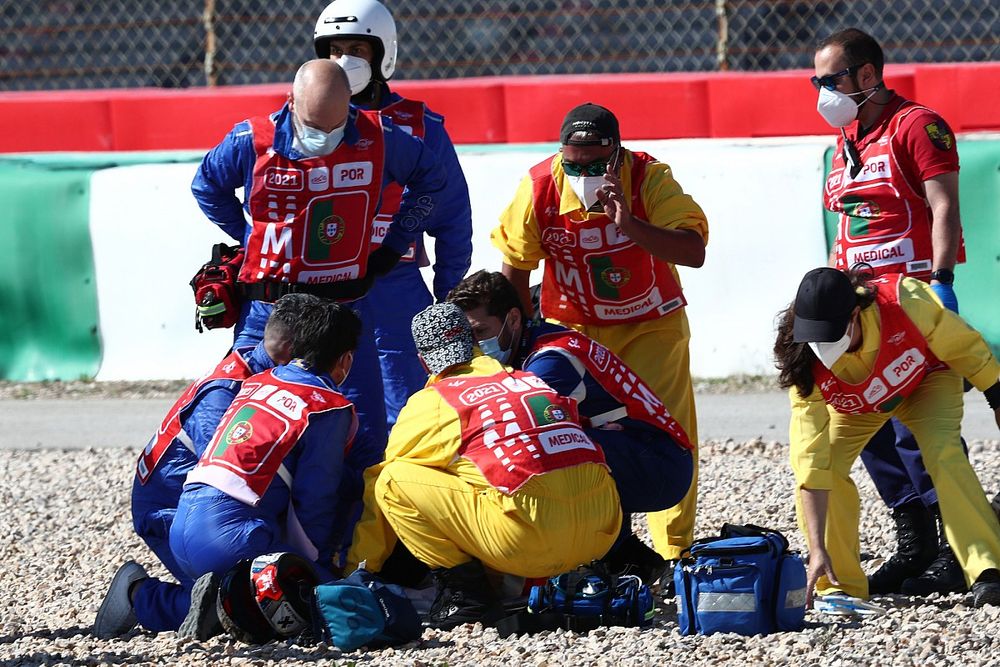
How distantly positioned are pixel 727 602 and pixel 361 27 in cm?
274

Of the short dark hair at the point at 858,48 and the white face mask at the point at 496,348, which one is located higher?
the short dark hair at the point at 858,48

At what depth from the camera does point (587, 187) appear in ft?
17.2

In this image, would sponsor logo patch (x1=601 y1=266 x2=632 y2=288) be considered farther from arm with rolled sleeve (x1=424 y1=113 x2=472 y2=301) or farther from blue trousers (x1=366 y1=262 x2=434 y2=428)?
blue trousers (x1=366 y1=262 x2=434 y2=428)

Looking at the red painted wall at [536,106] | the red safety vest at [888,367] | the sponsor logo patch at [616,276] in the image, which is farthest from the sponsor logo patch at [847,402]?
the red painted wall at [536,106]

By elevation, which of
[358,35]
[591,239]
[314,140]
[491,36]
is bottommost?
[591,239]

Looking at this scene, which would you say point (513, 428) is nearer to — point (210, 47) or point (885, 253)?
point (885, 253)

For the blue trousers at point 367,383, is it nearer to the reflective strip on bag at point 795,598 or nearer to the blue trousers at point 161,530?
the blue trousers at point 161,530

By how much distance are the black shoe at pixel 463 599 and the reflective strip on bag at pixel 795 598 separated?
0.83 meters

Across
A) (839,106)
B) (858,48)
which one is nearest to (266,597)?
(839,106)

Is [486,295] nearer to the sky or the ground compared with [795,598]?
nearer to the sky

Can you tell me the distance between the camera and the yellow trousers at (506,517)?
4496 millimetres

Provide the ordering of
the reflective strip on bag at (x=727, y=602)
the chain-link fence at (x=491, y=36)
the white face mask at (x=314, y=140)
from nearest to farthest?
the reflective strip on bag at (x=727, y=602) → the white face mask at (x=314, y=140) → the chain-link fence at (x=491, y=36)

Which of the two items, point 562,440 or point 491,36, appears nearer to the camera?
point 562,440

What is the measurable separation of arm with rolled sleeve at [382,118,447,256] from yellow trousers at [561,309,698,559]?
773mm
